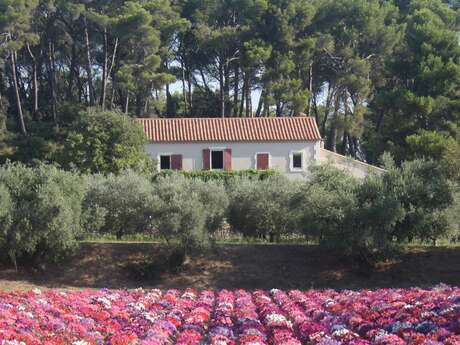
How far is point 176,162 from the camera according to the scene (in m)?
39.8

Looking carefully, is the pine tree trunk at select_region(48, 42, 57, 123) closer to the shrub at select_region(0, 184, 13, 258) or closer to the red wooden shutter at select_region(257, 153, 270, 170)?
the red wooden shutter at select_region(257, 153, 270, 170)

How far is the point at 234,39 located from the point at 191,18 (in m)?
4.80

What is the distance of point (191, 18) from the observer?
51.1 meters

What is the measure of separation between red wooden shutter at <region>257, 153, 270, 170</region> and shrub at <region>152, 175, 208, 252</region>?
21.0m

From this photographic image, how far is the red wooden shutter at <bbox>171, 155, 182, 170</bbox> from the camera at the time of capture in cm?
3981

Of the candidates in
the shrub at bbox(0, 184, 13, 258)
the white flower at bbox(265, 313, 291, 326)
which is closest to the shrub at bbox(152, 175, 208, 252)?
the shrub at bbox(0, 184, 13, 258)

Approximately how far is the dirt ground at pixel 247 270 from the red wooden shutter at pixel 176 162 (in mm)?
19750

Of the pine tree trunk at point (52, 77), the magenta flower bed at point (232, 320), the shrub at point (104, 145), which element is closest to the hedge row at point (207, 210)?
the magenta flower bed at point (232, 320)

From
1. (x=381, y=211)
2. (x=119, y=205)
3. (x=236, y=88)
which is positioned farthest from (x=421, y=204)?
(x=236, y=88)

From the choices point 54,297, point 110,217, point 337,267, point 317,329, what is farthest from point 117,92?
point 317,329

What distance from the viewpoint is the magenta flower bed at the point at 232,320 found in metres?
8.84

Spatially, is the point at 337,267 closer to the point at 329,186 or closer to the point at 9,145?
the point at 329,186

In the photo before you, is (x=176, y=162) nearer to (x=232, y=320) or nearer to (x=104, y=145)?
(x=104, y=145)

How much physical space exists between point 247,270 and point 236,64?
33.2 meters
